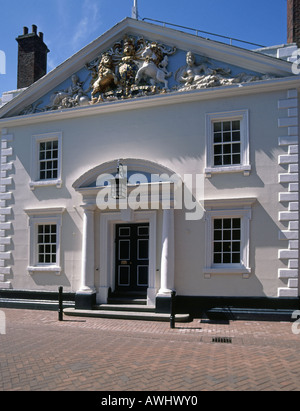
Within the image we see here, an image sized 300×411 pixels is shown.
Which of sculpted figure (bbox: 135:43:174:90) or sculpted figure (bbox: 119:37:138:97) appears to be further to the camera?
sculpted figure (bbox: 119:37:138:97)

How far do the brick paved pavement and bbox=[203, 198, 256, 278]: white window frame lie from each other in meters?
1.49

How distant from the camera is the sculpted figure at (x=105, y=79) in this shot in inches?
532

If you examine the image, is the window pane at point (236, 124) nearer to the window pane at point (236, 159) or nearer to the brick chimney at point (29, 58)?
the window pane at point (236, 159)

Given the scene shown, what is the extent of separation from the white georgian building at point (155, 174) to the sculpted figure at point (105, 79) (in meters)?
0.03

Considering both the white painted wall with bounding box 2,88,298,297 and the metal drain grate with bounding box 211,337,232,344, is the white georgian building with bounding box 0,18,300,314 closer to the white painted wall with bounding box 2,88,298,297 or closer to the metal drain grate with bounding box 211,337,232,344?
the white painted wall with bounding box 2,88,298,297

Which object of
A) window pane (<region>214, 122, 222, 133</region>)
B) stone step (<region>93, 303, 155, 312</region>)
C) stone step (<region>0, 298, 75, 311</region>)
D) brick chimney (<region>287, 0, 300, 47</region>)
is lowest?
stone step (<region>0, 298, 75, 311</region>)

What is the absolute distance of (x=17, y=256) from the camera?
14.4m

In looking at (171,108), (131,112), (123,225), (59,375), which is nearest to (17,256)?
(123,225)

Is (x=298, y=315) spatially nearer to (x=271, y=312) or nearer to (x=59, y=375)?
(x=271, y=312)

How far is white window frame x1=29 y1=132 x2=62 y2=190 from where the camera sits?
13992mm

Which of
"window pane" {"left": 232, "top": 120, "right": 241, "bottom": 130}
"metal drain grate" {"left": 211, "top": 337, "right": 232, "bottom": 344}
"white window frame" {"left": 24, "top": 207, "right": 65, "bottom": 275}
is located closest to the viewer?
"metal drain grate" {"left": 211, "top": 337, "right": 232, "bottom": 344}

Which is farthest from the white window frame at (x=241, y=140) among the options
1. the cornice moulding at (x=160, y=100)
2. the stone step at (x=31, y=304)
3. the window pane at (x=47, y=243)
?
the stone step at (x=31, y=304)

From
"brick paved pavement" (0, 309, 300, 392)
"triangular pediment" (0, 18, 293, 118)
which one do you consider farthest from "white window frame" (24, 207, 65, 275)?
"triangular pediment" (0, 18, 293, 118)

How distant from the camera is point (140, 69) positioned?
43.0 ft
